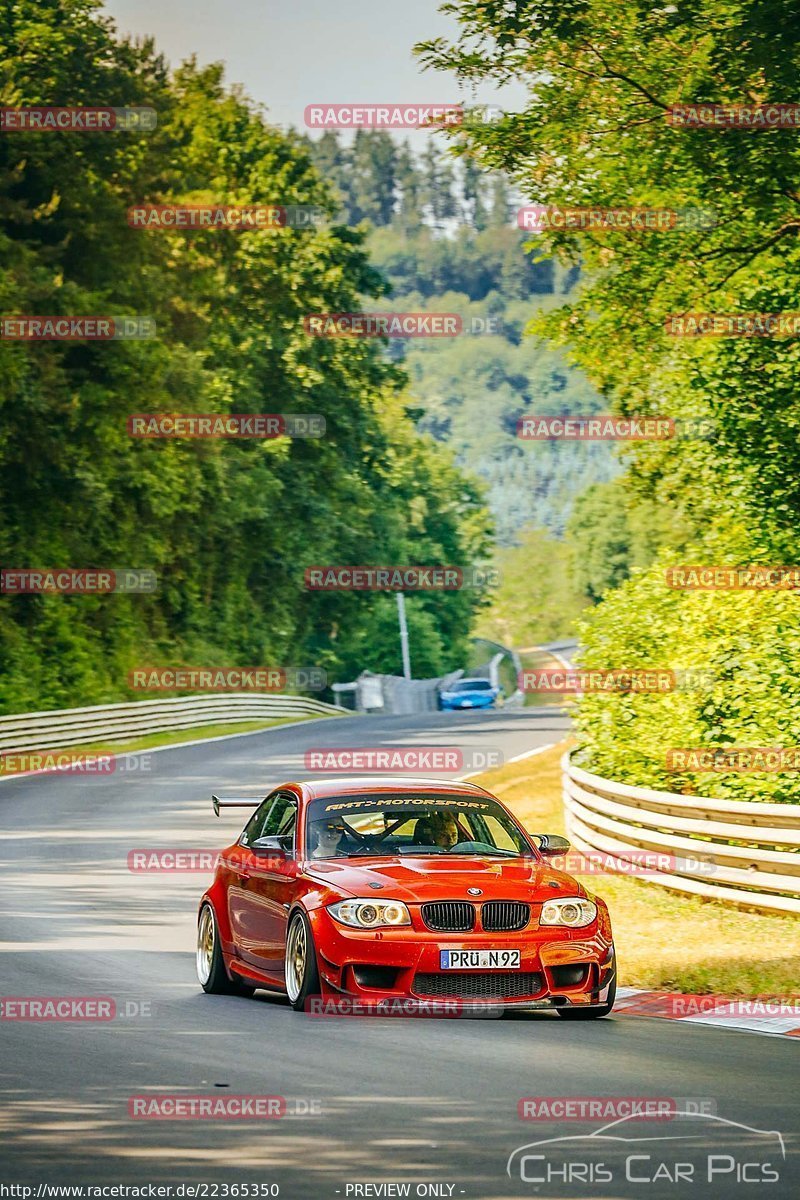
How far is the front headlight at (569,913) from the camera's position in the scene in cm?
1109

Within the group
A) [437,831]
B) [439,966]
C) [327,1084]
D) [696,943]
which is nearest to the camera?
[327,1084]

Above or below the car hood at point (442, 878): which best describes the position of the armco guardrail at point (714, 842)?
below

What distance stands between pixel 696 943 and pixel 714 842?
10.9 feet

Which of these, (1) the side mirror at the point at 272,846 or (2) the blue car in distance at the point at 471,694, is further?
(2) the blue car in distance at the point at 471,694

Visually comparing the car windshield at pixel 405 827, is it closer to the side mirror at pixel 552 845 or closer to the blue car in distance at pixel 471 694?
the side mirror at pixel 552 845

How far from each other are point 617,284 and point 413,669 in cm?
8453

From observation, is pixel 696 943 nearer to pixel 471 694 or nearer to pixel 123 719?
pixel 123 719

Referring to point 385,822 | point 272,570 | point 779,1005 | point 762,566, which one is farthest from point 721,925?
point 272,570

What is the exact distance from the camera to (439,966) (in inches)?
428

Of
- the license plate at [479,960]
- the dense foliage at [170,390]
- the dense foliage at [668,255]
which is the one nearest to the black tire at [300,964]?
the license plate at [479,960]

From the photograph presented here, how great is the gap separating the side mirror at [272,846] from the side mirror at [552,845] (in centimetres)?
168

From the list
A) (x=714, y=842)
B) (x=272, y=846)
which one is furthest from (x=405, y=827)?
(x=714, y=842)

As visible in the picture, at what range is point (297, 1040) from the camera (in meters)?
10.3

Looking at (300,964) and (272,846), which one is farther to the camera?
(272,846)
